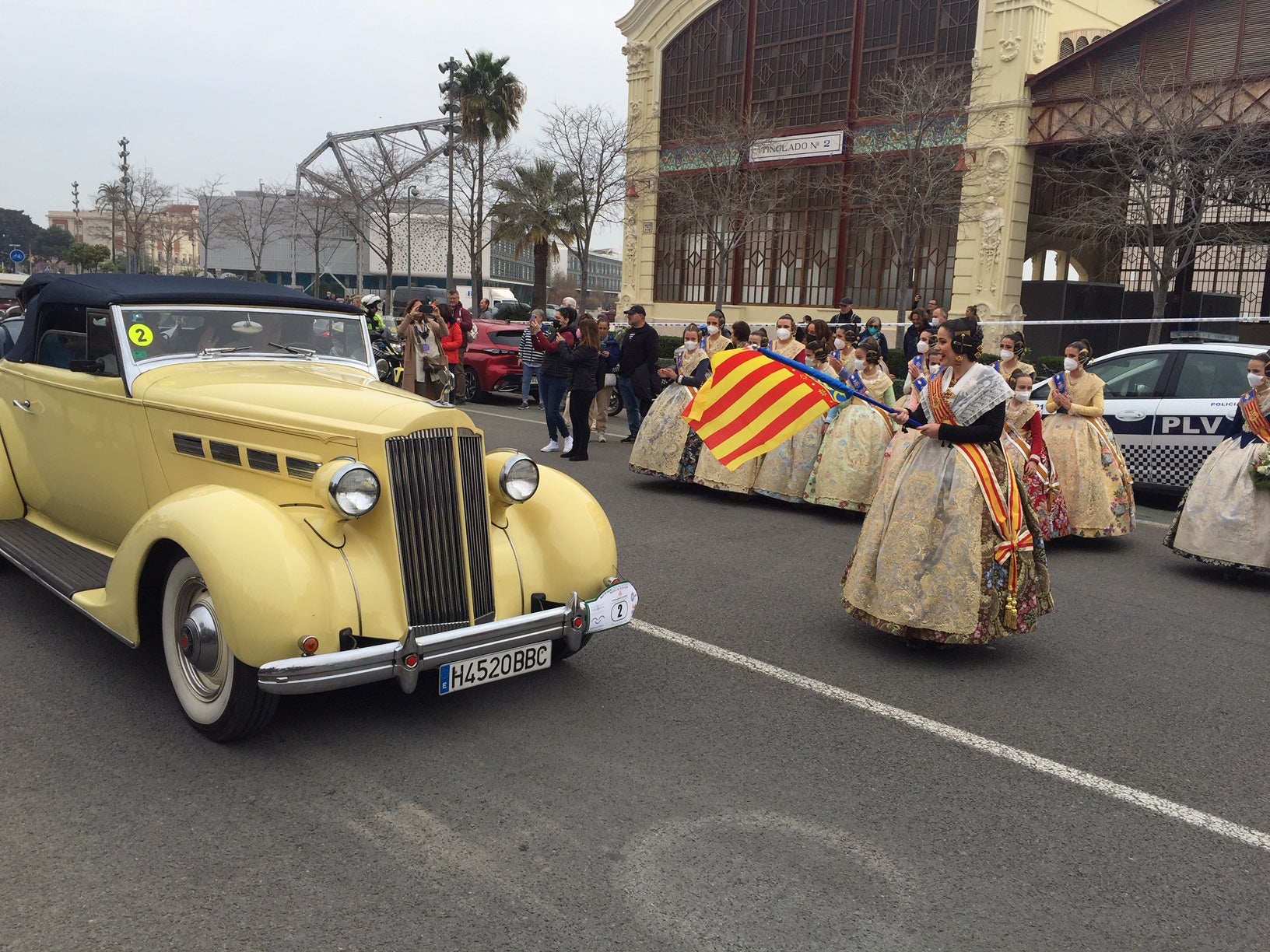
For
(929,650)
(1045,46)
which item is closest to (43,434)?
(929,650)

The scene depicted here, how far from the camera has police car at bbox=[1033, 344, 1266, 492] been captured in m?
9.47

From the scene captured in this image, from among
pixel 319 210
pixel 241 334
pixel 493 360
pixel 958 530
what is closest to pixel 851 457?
pixel 958 530

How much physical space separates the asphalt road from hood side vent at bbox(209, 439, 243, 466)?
1084 mm

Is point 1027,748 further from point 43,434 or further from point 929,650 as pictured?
point 43,434

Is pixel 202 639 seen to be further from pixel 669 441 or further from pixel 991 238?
pixel 991 238

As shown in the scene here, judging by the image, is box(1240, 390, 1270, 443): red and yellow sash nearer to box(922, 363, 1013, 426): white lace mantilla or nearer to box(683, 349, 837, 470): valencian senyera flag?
box(922, 363, 1013, 426): white lace mantilla

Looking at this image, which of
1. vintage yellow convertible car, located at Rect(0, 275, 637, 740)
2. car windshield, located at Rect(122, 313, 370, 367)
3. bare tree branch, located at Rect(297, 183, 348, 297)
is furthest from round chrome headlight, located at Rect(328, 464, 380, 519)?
bare tree branch, located at Rect(297, 183, 348, 297)

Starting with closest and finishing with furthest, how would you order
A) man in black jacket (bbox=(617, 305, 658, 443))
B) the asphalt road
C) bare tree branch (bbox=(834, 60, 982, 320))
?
the asphalt road
man in black jacket (bbox=(617, 305, 658, 443))
bare tree branch (bbox=(834, 60, 982, 320))

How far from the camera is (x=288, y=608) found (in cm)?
366

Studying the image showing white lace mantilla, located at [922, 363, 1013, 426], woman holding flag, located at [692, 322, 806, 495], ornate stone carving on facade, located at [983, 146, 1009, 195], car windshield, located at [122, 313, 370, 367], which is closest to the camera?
white lace mantilla, located at [922, 363, 1013, 426]

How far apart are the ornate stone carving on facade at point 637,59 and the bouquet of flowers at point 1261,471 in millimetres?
27642

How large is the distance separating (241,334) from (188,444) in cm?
107

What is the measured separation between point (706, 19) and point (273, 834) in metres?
30.8

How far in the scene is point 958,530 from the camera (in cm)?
513
